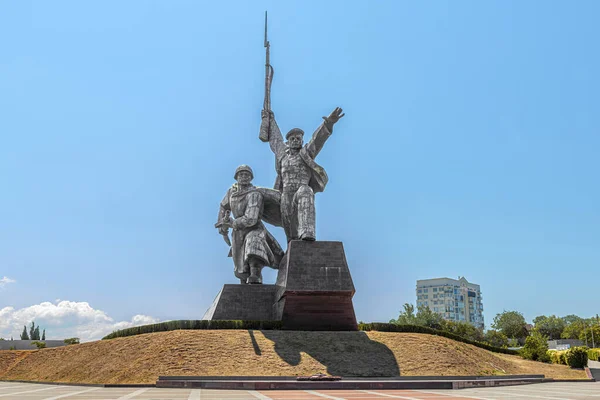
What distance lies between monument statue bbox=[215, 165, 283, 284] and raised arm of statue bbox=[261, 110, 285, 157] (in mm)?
1498

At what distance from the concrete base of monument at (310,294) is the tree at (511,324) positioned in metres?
48.0

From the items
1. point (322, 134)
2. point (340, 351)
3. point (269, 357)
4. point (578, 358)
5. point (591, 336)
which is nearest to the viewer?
point (269, 357)

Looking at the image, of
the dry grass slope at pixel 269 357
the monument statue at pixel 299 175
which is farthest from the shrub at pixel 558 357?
the monument statue at pixel 299 175

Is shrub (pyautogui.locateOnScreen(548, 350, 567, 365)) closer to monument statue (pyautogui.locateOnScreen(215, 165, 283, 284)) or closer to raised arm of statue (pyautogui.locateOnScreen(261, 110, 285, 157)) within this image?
monument statue (pyautogui.locateOnScreen(215, 165, 283, 284))

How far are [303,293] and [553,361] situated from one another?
35.2ft

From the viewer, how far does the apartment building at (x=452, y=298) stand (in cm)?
8550

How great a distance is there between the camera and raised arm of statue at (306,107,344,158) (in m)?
21.3

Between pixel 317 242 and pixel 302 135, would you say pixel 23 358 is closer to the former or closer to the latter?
pixel 317 242

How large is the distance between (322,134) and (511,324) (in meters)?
51.6

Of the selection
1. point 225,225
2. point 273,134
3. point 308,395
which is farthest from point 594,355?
point 308,395

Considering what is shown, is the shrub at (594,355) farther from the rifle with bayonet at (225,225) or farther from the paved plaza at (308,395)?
the rifle with bayonet at (225,225)

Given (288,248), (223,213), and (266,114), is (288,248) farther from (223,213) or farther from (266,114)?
(266,114)

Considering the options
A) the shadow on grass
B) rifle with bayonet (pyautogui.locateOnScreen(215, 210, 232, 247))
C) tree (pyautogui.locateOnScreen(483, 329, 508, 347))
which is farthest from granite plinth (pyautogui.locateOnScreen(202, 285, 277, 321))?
tree (pyautogui.locateOnScreen(483, 329, 508, 347))

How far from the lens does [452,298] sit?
85812 mm
